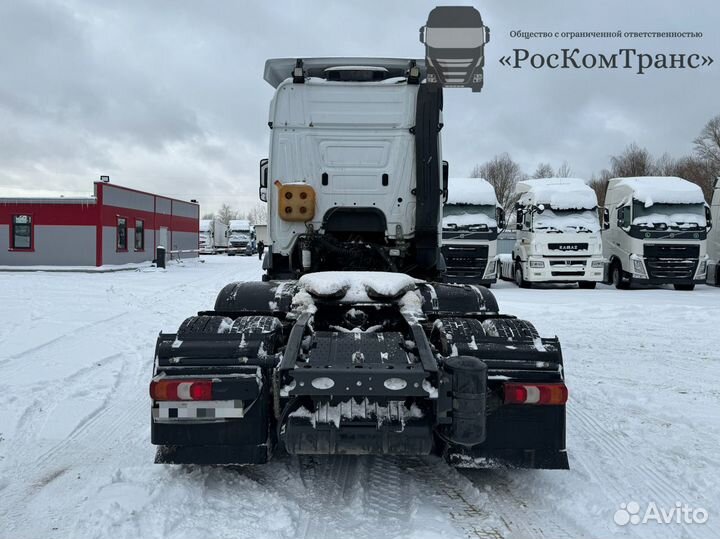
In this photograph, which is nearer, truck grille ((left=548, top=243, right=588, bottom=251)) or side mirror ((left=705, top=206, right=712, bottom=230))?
side mirror ((left=705, top=206, right=712, bottom=230))

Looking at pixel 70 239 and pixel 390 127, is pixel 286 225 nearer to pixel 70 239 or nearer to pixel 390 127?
pixel 390 127

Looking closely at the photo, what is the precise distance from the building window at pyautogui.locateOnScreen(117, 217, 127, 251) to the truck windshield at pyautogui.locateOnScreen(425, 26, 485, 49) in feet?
78.5

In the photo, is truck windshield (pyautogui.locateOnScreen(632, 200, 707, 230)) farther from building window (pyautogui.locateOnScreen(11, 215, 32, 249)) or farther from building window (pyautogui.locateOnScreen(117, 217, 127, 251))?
building window (pyautogui.locateOnScreen(11, 215, 32, 249))

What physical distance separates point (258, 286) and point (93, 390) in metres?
2.46

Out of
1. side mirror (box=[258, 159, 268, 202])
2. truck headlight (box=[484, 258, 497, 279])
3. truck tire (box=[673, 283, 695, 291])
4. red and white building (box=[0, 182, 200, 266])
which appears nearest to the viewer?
side mirror (box=[258, 159, 268, 202])

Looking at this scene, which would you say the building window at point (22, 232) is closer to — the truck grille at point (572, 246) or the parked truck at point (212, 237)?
the truck grille at point (572, 246)

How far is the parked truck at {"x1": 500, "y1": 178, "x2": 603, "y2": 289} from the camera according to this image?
17684mm

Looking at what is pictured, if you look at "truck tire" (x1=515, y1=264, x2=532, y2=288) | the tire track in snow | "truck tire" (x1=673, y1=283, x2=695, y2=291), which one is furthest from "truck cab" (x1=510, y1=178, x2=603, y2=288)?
the tire track in snow

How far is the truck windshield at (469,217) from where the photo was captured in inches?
688

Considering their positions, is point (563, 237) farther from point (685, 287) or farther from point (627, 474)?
point (627, 474)

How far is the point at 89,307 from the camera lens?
1289 centimetres

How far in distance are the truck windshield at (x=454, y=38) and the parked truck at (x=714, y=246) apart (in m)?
15.5

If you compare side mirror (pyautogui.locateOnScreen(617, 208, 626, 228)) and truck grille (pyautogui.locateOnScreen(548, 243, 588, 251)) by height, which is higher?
side mirror (pyautogui.locateOnScreen(617, 208, 626, 228))

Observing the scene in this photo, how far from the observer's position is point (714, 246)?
2030 cm
